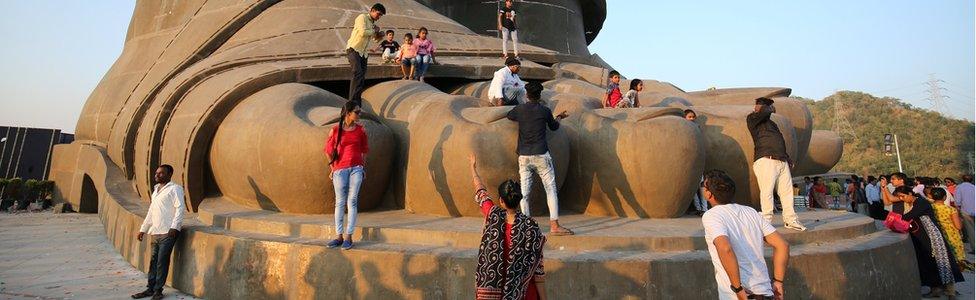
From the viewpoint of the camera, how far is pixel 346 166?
497 centimetres

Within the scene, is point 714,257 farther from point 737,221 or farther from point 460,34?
point 460,34

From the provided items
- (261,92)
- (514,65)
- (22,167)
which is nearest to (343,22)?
(261,92)

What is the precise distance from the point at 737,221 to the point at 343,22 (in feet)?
24.4

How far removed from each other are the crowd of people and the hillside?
46.1m

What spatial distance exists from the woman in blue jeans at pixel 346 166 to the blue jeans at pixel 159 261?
1.55 metres

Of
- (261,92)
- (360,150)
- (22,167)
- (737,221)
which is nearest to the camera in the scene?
Result: (737,221)

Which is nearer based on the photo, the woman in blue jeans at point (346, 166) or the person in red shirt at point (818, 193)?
the woman in blue jeans at point (346, 166)

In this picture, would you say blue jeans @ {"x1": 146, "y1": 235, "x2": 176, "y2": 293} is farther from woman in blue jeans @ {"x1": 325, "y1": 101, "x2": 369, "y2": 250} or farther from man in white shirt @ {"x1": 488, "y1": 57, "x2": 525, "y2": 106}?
man in white shirt @ {"x1": 488, "y1": 57, "x2": 525, "y2": 106}

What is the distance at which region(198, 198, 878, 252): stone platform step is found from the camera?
4664 millimetres

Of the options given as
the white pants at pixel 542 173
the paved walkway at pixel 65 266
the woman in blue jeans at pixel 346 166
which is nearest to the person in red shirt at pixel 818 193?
the paved walkway at pixel 65 266

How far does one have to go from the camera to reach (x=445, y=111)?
5.92 m

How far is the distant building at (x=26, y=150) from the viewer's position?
16.8 metres

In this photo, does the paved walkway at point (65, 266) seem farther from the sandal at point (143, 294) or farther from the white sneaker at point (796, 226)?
the white sneaker at point (796, 226)

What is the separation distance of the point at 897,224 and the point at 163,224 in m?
6.12
